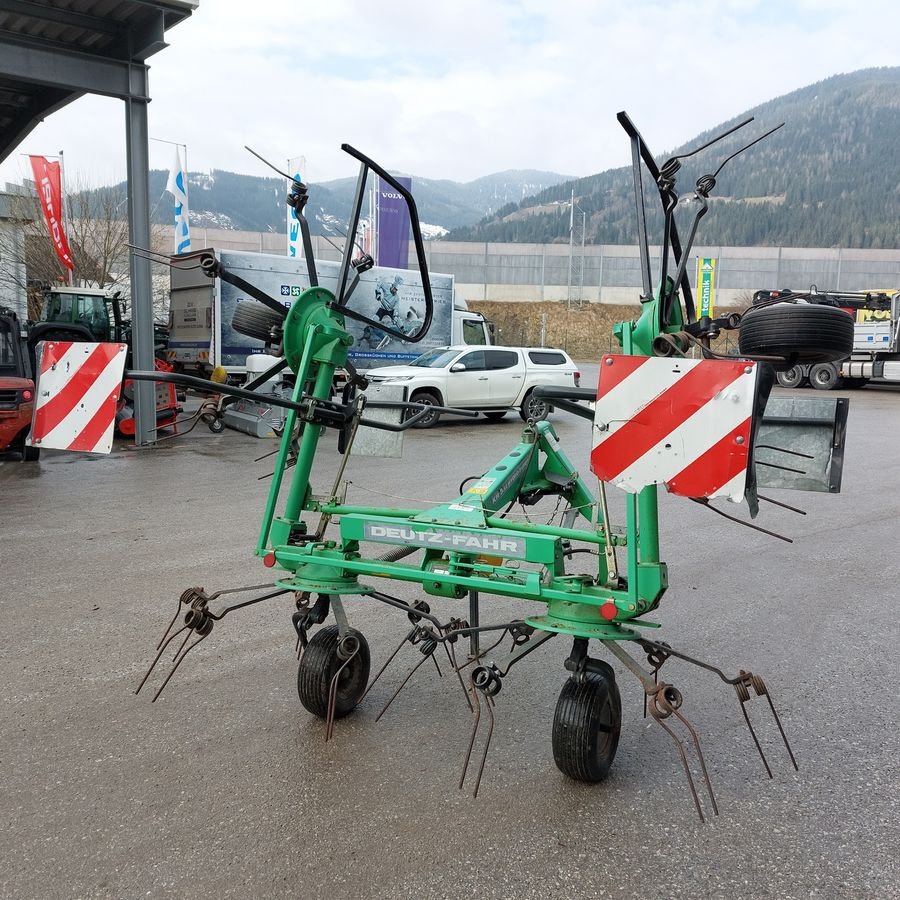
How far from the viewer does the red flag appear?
25641 mm

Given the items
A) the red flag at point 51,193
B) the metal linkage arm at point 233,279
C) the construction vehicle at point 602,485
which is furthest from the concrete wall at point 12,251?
the construction vehicle at point 602,485

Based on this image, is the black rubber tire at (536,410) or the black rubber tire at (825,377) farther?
the black rubber tire at (825,377)

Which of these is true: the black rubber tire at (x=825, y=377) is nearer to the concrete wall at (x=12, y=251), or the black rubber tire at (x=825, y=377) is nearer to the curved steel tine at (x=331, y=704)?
the curved steel tine at (x=331, y=704)

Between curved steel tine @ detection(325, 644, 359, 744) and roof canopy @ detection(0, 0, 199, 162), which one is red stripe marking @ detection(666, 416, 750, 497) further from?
roof canopy @ detection(0, 0, 199, 162)

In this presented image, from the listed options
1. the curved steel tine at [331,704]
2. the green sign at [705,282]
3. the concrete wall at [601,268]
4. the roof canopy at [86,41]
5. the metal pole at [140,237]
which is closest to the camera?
the curved steel tine at [331,704]

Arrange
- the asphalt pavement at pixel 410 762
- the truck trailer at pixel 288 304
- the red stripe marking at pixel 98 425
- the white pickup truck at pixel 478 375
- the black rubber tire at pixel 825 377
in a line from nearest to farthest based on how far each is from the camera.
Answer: the asphalt pavement at pixel 410 762 < the red stripe marking at pixel 98 425 < the white pickup truck at pixel 478 375 < the truck trailer at pixel 288 304 < the black rubber tire at pixel 825 377

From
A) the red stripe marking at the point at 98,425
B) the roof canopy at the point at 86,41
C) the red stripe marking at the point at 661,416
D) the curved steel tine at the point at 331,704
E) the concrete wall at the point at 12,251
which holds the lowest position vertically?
the curved steel tine at the point at 331,704

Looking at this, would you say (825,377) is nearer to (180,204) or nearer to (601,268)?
(180,204)

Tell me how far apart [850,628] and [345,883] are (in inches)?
145

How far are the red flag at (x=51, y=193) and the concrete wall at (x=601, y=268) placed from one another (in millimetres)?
34027

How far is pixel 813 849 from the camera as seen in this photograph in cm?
280

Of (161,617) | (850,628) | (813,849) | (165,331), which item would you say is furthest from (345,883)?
(165,331)

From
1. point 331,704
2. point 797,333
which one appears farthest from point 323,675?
point 797,333

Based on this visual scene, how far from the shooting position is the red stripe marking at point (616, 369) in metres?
2.84
